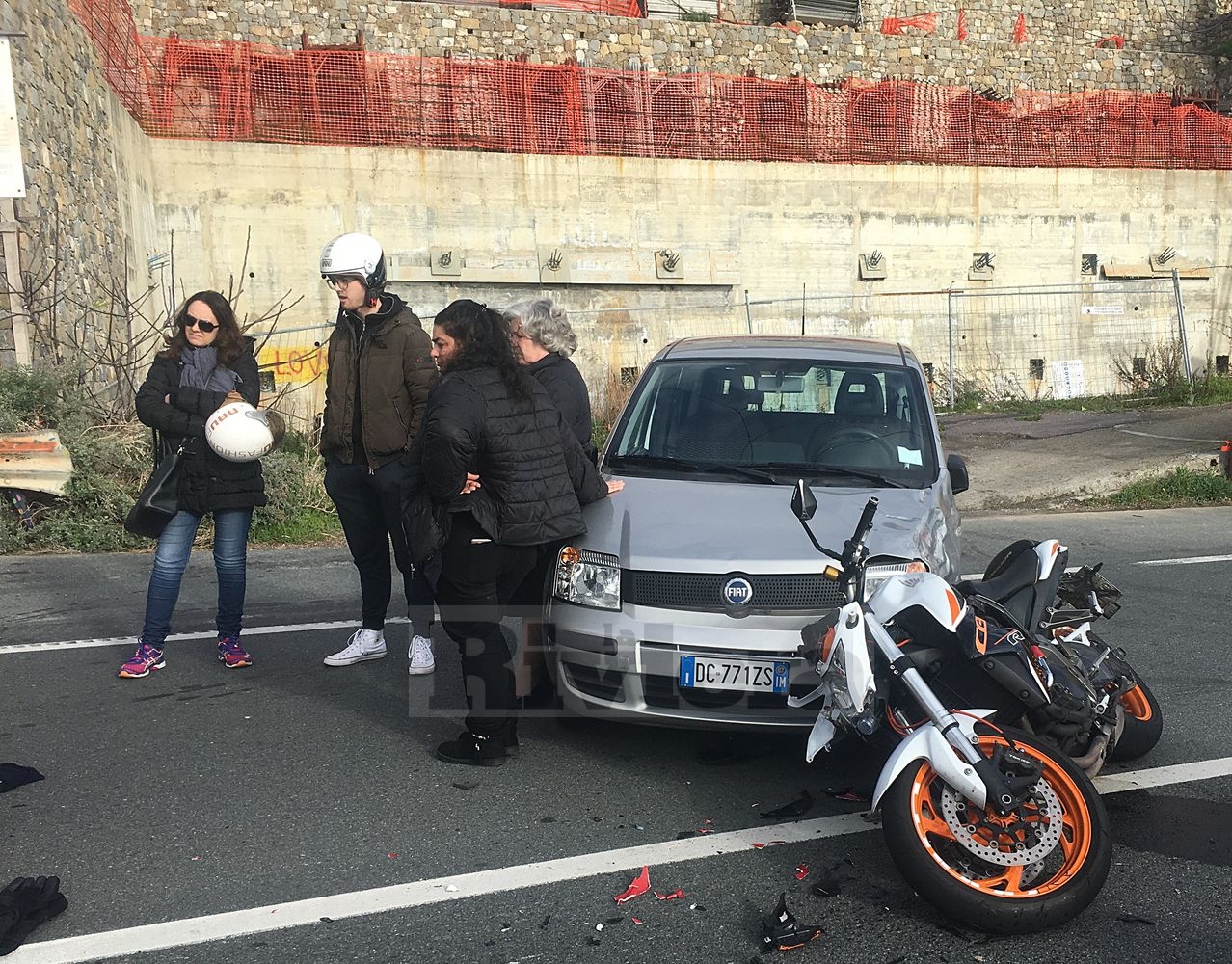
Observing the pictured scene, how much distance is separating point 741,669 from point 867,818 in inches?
26.1

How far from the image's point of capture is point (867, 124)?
764 inches

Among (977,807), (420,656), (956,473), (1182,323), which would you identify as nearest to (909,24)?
(1182,323)

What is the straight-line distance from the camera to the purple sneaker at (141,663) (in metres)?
5.65

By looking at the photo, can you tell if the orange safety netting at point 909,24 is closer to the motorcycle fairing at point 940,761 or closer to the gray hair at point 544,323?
the gray hair at point 544,323

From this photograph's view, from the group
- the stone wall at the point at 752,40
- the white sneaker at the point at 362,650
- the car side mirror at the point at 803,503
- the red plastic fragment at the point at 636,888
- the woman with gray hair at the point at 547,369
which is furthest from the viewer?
the stone wall at the point at 752,40

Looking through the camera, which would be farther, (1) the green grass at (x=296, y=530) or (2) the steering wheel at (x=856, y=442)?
(1) the green grass at (x=296, y=530)

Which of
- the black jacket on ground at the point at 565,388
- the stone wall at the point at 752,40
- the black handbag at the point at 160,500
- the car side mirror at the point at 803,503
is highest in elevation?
the stone wall at the point at 752,40

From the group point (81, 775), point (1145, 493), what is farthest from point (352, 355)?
point (1145, 493)

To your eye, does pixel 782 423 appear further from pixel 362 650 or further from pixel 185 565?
pixel 185 565

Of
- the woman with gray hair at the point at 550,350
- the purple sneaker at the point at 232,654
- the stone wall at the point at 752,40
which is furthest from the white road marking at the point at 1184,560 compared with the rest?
the stone wall at the point at 752,40

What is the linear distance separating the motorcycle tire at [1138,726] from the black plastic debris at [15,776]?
13.6 feet

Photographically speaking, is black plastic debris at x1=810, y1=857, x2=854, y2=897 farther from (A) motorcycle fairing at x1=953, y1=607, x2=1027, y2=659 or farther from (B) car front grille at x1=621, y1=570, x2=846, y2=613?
(B) car front grille at x1=621, y1=570, x2=846, y2=613

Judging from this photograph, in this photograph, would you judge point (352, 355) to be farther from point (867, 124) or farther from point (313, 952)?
point (867, 124)

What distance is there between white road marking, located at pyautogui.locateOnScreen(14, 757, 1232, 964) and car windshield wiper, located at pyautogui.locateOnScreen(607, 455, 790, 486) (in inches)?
61.5
